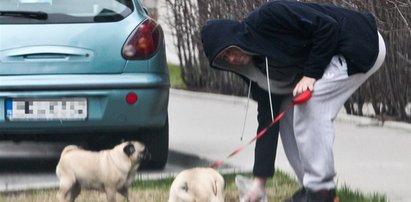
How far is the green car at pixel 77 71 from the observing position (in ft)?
23.9

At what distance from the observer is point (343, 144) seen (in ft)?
30.1

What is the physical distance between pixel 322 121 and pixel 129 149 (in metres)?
1.10

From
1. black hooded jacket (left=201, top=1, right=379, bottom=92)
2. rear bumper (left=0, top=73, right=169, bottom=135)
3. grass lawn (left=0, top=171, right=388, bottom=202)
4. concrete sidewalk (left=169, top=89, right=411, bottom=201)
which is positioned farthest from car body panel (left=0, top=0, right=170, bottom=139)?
black hooded jacket (left=201, top=1, right=379, bottom=92)

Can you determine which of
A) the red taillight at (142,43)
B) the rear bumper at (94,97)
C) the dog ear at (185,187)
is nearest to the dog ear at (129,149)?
the dog ear at (185,187)

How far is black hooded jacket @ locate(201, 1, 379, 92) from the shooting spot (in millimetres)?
5520


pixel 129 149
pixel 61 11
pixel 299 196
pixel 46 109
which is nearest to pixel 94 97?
pixel 46 109

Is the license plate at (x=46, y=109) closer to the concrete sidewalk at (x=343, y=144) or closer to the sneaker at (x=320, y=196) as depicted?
the concrete sidewalk at (x=343, y=144)

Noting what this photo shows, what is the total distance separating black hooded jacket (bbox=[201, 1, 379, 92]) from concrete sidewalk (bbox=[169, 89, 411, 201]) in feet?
3.93

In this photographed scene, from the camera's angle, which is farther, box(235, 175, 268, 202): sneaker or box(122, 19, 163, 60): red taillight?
box(122, 19, 163, 60): red taillight

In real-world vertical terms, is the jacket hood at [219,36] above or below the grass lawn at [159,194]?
above

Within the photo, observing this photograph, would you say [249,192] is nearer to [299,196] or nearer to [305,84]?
[299,196]

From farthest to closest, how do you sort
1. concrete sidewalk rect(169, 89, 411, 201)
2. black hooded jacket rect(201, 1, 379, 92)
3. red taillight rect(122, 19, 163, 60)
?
red taillight rect(122, 19, 163, 60) → concrete sidewalk rect(169, 89, 411, 201) → black hooded jacket rect(201, 1, 379, 92)

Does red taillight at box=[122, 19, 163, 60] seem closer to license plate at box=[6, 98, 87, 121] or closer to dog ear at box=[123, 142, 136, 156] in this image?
license plate at box=[6, 98, 87, 121]

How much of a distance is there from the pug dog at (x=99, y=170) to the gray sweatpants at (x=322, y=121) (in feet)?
3.11
